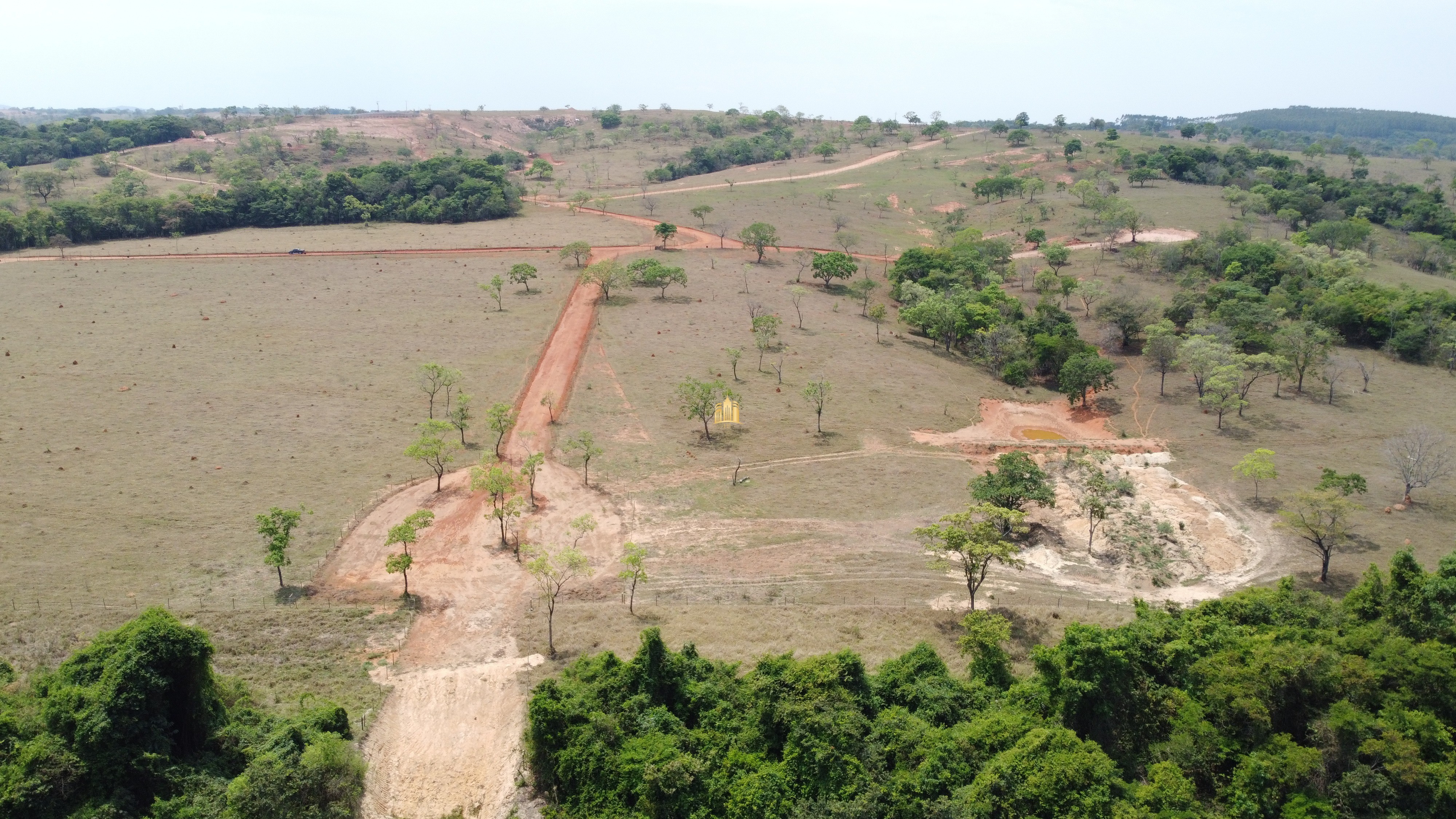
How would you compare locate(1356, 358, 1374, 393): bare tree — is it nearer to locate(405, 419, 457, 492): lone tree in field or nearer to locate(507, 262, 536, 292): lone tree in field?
locate(405, 419, 457, 492): lone tree in field

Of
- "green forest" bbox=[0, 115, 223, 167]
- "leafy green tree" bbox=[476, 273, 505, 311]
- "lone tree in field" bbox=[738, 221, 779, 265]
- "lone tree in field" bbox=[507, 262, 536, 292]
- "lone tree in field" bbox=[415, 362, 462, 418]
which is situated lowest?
"lone tree in field" bbox=[415, 362, 462, 418]

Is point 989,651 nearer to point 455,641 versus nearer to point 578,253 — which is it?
point 455,641

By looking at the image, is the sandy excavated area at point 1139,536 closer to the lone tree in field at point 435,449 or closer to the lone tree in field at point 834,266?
the lone tree in field at point 435,449

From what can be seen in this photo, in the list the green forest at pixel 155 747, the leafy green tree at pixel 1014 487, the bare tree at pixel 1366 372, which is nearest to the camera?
the green forest at pixel 155 747

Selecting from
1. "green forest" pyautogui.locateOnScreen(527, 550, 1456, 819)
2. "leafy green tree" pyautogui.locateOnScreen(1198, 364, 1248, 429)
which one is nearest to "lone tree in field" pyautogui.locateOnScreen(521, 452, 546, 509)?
"green forest" pyautogui.locateOnScreen(527, 550, 1456, 819)

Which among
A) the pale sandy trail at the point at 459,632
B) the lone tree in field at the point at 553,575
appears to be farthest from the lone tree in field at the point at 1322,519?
the lone tree in field at the point at 553,575

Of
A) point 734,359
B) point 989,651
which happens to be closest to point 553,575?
point 989,651

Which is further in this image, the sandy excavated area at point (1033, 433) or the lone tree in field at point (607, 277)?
the lone tree in field at point (607, 277)
